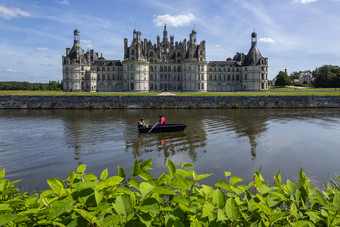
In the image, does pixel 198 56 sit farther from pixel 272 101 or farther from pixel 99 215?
pixel 99 215

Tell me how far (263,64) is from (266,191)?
7482 centimetres

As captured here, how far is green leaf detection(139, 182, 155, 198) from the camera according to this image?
2.09 m

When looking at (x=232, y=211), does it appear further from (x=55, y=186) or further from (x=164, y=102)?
(x=164, y=102)

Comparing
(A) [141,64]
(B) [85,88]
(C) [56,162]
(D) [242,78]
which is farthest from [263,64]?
(C) [56,162]

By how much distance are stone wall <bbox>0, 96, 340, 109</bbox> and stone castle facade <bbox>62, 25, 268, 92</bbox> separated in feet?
95.5

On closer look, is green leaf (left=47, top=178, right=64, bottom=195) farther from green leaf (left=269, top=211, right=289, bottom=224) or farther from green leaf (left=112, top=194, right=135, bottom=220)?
green leaf (left=269, top=211, right=289, bottom=224)

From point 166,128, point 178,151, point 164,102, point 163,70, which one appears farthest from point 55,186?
point 163,70

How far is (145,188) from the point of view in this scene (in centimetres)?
214

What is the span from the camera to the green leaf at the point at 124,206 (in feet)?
6.53

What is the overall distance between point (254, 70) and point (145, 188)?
247ft

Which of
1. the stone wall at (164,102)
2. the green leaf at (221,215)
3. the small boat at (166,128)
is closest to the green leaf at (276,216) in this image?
the green leaf at (221,215)

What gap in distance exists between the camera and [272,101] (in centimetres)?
4153

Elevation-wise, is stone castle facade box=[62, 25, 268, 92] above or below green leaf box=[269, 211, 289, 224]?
above

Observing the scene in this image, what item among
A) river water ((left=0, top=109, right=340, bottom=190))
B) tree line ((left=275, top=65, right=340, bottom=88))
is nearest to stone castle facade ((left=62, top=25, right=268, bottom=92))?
tree line ((left=275, top=65, right=340, bottom=88))
